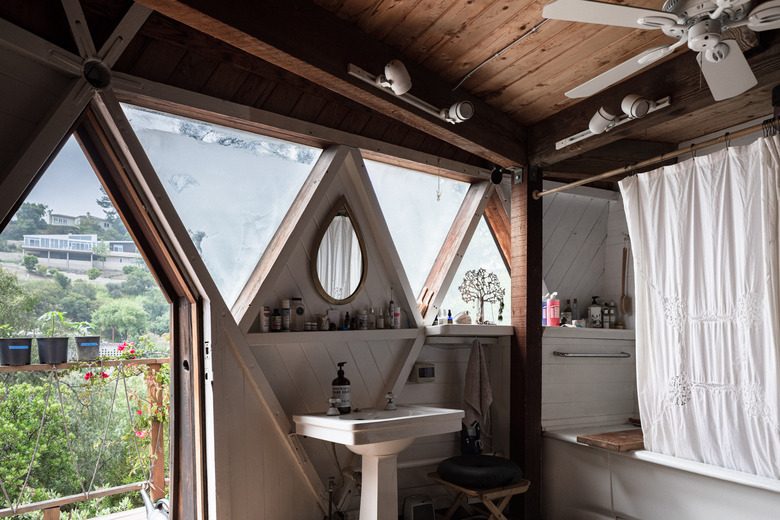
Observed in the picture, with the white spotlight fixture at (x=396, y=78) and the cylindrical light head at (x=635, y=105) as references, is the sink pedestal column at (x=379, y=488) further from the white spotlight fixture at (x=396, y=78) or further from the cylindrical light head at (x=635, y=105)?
the cylindrical light head at (x=635, y=105)

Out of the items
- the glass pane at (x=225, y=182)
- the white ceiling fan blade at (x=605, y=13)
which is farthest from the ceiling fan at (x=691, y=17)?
the glass pane at (x=225, y=182)

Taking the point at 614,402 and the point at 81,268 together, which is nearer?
the point at 81,268

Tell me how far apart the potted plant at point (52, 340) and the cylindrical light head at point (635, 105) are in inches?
140

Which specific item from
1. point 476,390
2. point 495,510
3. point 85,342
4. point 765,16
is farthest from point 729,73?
point 85,342

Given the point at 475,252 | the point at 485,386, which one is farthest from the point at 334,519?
the point at 475,252

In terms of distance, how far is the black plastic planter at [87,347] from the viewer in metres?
3.52

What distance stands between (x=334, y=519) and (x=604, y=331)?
2361mm

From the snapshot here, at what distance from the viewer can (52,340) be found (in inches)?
131

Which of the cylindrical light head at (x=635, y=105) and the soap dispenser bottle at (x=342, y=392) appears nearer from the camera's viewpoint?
the cylindrical light head at (x=635, y=105)

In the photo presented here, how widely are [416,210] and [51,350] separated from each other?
8.21 ft

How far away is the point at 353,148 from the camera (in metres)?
3.43

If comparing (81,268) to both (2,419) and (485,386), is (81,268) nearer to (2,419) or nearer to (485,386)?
(2,419)

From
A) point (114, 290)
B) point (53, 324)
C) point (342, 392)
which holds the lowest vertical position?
point (342, 392)

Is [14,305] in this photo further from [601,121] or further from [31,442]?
[601,121]
